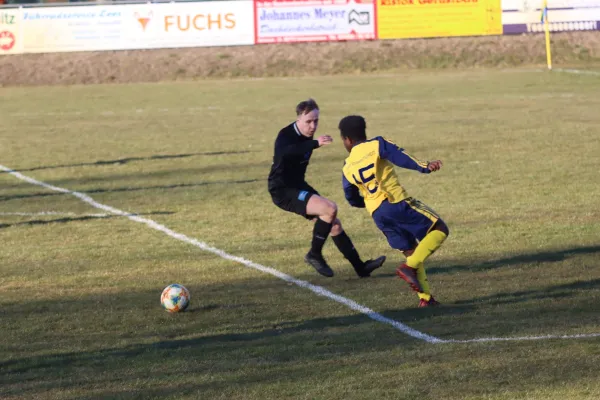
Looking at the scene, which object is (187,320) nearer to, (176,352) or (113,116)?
A: (176,352)

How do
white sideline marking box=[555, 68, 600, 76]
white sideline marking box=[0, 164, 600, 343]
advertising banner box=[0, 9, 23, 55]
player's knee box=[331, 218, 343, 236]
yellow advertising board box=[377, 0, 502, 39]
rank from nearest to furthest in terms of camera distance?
white sideline marking box=[0, 164, 600, 343], player's knee box=[331, 218, 343, 236], white sideline marking box=[555, 68, 600, 76], advertising banner box=[0, 9, 23, 55], yellow advertising board box=[377, 0, 502, 39]

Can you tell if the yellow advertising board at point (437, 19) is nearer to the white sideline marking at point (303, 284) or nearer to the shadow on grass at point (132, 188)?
the shadow on grass at point (132, 188)

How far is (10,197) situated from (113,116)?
12472 millimetres

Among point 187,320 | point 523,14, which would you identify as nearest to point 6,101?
point 523,14

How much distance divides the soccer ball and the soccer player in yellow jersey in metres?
1.62

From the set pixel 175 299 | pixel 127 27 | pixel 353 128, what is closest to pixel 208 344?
pixel 175 299

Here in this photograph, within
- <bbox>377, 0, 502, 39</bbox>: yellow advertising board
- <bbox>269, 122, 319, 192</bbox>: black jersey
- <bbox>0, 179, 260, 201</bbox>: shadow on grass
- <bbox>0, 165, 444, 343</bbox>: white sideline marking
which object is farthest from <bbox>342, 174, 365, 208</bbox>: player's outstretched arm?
<bbox>377, 0, 502, 39</bbox>: yellow advertising board

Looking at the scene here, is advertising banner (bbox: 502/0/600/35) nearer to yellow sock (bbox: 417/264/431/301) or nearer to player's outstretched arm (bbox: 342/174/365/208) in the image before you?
player's outstretched arm (bbox: 342/174/365/208)

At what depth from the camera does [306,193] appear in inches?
425

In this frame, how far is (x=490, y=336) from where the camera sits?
7812 mm

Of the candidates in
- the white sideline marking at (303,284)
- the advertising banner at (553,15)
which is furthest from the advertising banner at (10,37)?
the white sideline marking at (303,284)

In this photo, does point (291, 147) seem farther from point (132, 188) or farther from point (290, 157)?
point (132, 188)

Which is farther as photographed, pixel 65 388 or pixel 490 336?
pixel 490 336

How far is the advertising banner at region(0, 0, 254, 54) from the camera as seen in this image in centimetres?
3988
